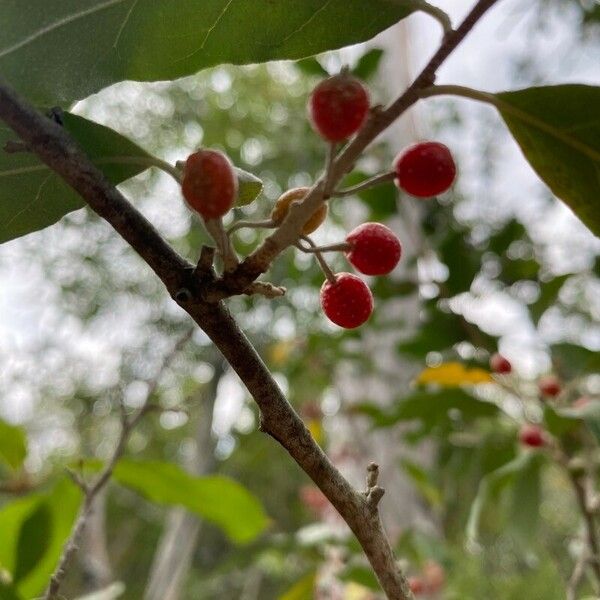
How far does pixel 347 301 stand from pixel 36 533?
0.85m

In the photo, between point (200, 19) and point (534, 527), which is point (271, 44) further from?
point (534, 527)

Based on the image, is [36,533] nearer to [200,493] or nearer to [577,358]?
[200,493]

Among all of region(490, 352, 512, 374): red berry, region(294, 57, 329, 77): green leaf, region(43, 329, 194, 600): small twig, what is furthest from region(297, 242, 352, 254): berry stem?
region(294, 57, 329, 77): green leaf

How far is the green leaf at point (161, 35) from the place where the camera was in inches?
22.4

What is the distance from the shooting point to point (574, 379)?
165cm

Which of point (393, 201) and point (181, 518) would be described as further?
point (181, 518)

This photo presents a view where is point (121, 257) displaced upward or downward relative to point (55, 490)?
upward

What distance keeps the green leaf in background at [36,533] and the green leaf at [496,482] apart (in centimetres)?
80

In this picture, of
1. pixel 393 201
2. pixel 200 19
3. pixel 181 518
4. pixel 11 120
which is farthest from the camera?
pixel 181 518

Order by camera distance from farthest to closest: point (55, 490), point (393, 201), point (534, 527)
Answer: point (393, 201) < point (534, 527) < point (55, 490)

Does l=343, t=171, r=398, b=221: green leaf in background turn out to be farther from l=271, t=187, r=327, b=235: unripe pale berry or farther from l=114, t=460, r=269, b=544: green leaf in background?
l=271, t=187, r=327, b=235: unripe pale berry

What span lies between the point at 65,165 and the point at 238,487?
3.33 feet

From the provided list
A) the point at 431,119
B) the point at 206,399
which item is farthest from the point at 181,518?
the point at 431,119

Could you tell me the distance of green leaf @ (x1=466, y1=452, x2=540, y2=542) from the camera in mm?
1452
